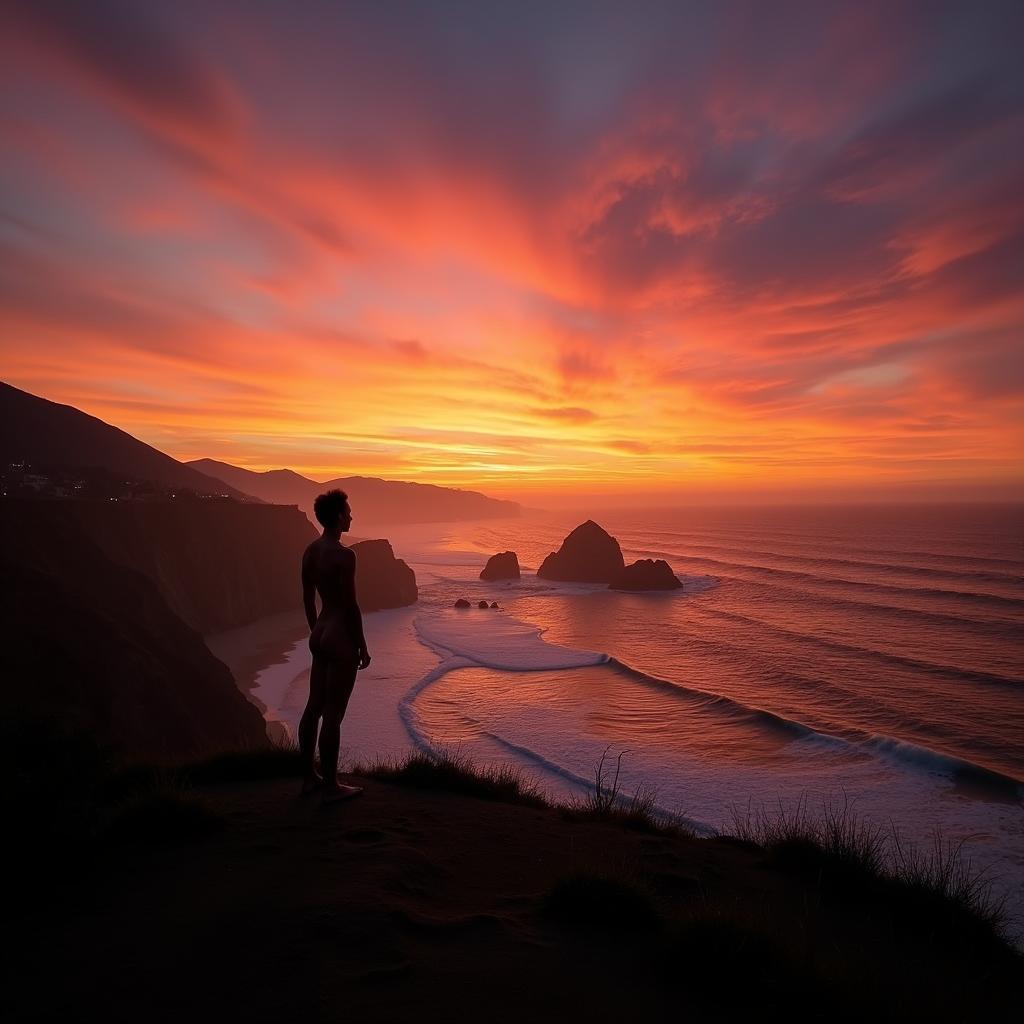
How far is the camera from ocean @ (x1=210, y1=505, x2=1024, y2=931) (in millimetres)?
15328

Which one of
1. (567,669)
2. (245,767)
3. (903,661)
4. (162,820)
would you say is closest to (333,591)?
(162,820)

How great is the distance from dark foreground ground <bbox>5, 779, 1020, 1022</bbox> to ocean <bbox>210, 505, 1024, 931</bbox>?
8647mm

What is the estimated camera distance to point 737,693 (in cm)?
2411

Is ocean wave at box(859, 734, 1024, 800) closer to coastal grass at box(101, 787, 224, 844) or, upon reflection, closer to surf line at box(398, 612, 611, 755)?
surf line at box(398, 612, 611, 755)

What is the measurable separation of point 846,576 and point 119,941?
2371 inches

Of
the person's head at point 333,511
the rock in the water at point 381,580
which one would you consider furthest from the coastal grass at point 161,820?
the rock in the water at point 381,580

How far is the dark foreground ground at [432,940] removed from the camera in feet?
9.82

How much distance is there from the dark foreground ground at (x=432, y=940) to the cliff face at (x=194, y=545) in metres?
21.2

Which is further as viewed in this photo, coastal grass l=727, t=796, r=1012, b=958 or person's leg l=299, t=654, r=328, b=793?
person's leg l=299, t=654, r=328, b=793

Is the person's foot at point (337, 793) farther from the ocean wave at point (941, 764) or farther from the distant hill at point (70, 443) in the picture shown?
the distant hill at point (70, 443)

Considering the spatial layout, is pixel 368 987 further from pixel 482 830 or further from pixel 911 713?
pixel 911 713

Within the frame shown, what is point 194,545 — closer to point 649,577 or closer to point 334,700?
point 334,700

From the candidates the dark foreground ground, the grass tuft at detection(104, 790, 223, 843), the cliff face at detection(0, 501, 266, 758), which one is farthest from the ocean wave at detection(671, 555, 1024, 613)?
the grass tuft at detection(104, 790, 223, 843)

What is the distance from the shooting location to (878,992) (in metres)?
3.12
